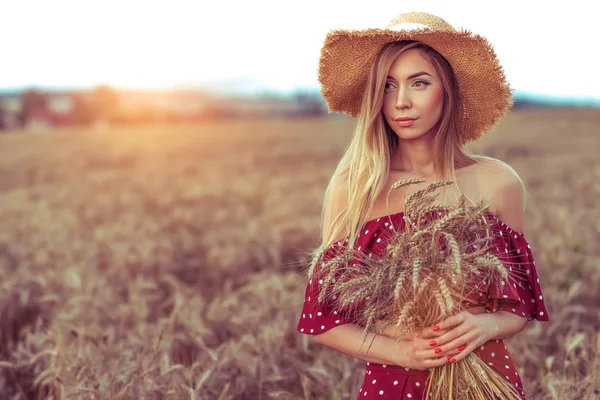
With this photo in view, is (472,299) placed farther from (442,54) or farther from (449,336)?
(442,54)

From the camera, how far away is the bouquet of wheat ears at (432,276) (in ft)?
6.27

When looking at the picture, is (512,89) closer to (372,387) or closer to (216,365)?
(372,387)

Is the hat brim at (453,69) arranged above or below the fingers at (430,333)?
above

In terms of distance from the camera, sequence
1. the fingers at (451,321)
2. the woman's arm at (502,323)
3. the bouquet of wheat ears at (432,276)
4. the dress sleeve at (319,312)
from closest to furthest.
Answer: the bouquet of wheat ears at (432,276) → the fingers at (451,321) → the woman's arm at (502,323) → the dress sleeve at (319,312)

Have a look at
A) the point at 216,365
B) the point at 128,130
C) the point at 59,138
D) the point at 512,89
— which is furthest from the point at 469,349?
the point at 128,130

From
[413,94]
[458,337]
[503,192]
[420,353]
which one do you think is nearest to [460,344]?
[458,337]

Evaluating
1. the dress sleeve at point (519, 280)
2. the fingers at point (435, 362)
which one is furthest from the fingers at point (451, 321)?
the dress sleeve at point (519, 280)

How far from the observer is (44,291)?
5359mm

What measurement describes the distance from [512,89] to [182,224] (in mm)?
5642

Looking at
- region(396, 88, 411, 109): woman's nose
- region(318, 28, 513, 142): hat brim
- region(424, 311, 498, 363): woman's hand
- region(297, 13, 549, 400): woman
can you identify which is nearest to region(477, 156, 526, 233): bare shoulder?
region(297, 13, 549, 400): woman

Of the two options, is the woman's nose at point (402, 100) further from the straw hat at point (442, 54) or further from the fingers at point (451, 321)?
the fingers at point (451, 321)

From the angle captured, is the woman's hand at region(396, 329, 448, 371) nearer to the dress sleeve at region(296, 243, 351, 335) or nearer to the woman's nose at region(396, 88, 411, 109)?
the dress sleeve at region(296, 243, 351, 335)

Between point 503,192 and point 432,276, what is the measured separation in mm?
681

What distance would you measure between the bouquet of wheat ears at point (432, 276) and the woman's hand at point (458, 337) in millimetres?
29
